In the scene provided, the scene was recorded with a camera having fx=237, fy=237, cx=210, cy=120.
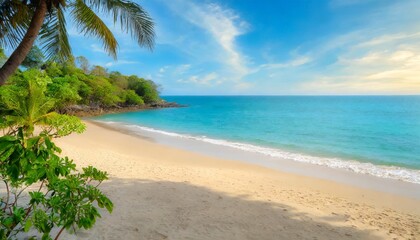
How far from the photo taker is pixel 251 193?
684cm

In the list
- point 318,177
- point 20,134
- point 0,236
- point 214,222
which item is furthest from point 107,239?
point 318,177

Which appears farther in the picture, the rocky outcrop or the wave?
the rocky outcrop

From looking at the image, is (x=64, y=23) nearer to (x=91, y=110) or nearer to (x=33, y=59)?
(x=33, y=59)

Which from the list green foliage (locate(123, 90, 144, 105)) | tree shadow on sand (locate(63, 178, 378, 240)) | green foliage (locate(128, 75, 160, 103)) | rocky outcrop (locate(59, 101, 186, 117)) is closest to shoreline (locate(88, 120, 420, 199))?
tree shadow on sand (locate(63, 178, 378, 240))

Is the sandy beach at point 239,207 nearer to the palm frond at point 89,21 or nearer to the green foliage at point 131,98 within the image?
the palm frond at point 89,21

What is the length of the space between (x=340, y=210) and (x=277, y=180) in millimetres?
2900

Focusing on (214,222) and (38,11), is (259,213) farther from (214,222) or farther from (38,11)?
(38,11)

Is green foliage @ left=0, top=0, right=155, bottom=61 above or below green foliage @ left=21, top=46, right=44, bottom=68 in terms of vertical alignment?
below

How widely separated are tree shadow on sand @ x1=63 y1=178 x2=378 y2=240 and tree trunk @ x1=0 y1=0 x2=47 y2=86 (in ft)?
9.14

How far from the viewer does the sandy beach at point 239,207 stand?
4.47 m

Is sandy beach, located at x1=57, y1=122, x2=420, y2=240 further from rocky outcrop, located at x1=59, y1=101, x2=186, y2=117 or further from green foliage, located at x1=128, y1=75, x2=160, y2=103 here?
Result: green foliage, located at x1=128, y1=75, x2=160, y2=103

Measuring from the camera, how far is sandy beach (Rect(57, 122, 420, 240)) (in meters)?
4.47

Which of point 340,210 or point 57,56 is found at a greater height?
point 57,56

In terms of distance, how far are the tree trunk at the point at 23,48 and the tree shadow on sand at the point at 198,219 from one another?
2787 mm
